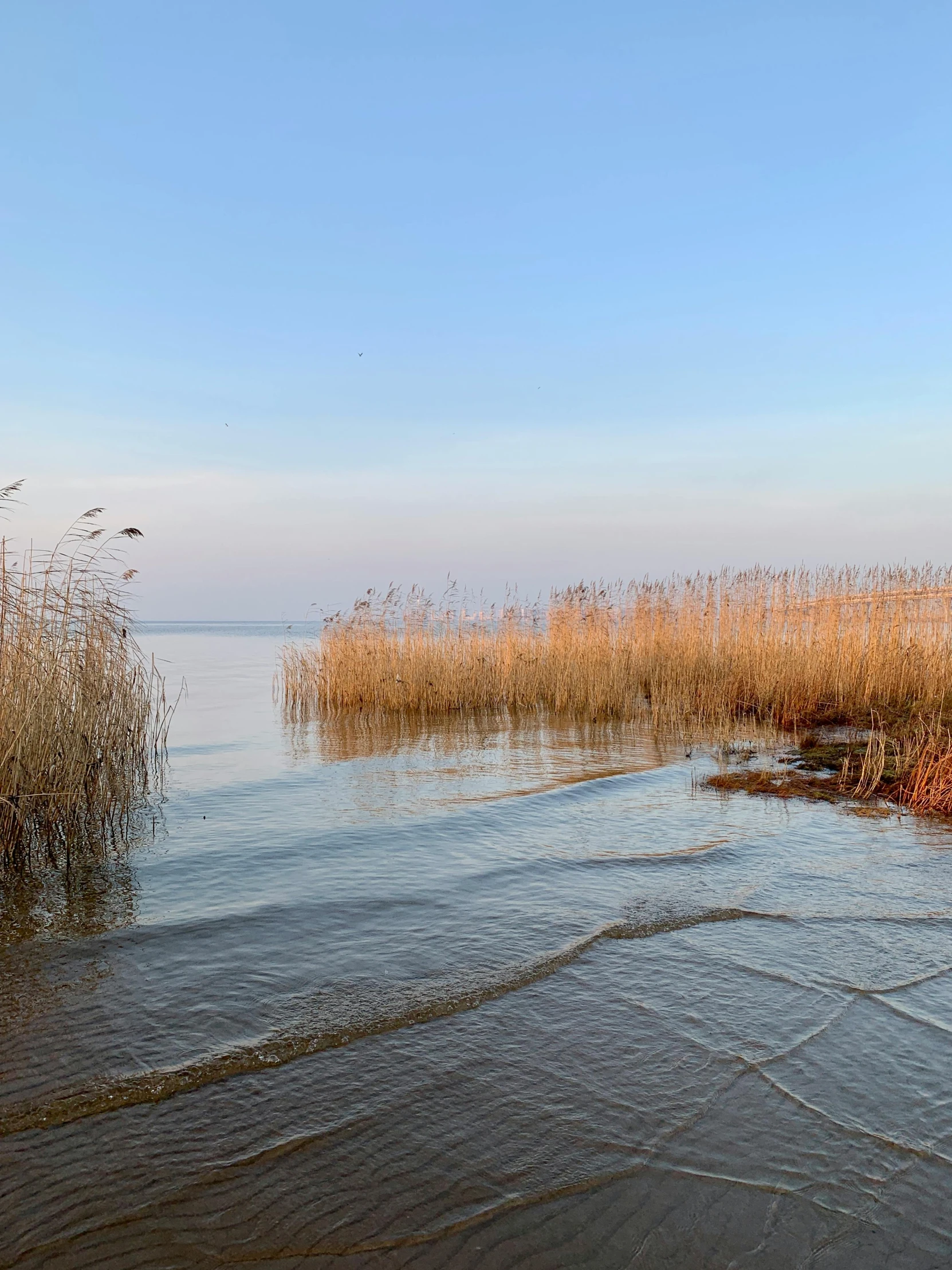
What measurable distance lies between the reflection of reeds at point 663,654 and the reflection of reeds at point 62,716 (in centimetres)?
718

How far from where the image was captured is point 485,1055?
305 centimetres

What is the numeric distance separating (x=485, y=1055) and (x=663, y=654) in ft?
42.0

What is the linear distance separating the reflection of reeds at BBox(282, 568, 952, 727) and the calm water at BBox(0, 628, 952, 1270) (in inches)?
274

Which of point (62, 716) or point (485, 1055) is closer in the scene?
point (485, 1055)

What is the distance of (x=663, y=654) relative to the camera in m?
15.4

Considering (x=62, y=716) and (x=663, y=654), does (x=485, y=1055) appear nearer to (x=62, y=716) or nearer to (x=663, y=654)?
(x=62, y=716)

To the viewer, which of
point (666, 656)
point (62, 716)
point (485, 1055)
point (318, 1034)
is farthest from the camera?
point (666, 656)

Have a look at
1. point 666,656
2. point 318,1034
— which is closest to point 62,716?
point 318,1034

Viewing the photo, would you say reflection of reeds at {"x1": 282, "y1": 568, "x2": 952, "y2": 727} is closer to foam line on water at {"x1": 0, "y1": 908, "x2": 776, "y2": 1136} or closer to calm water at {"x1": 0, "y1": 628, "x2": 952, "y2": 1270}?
calm water at {"x1": 0, "y1": 628, "x2": 952, "y2": 1270}

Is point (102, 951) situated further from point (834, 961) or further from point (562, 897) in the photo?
point (834, 961)

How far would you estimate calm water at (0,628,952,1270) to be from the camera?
2.17 meters

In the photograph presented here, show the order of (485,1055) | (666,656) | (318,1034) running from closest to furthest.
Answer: (485,1055) < (318,1034) < (666,656)

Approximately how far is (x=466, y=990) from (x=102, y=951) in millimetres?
1786

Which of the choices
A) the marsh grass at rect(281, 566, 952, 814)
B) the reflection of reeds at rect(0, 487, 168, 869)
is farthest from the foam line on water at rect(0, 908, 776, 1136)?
the marsh grass at rect(281, 566, 952, 814)
